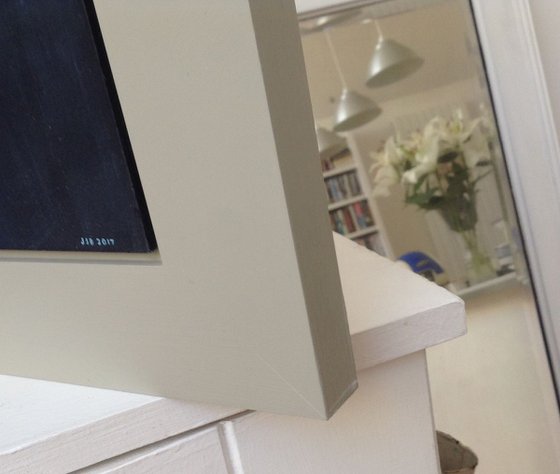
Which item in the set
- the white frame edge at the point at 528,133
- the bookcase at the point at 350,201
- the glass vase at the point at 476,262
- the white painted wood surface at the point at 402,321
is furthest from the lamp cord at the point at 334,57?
the white painted wood surface at the point at 402,321

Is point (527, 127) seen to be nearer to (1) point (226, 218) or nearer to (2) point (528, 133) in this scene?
(2) point (528, 133)

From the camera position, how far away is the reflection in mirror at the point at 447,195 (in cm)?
133

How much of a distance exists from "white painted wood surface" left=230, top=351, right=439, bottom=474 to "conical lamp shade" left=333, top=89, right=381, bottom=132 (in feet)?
3.36

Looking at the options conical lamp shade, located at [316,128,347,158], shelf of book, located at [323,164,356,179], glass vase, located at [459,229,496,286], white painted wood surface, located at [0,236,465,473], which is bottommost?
glass vase, located at [459,229,496,286]

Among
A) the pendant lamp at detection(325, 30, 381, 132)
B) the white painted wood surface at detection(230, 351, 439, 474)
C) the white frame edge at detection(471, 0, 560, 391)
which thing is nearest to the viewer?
the white painted wood surface at detection(230, 351, 439, 474)

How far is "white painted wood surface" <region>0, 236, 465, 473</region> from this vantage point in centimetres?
34

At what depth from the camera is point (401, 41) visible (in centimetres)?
134

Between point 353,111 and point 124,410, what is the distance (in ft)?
3.60

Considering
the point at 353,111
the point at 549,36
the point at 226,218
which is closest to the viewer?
the point at 226,218

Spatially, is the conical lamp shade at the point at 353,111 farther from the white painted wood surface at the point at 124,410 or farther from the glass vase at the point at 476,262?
the white painted wood surface at the point at 124,410

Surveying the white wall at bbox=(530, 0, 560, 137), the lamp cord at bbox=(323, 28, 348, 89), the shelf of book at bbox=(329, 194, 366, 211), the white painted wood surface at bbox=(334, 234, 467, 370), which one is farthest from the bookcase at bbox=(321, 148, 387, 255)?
the white painted wood surface at bbox=(334, 234, 467, 370)

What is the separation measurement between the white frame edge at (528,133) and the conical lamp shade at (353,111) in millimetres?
224

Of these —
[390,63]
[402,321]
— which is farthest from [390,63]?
[402,321]

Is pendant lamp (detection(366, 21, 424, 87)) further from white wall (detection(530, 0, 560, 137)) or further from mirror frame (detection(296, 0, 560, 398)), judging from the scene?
white wall (detection(530, 0, 560, 137))
